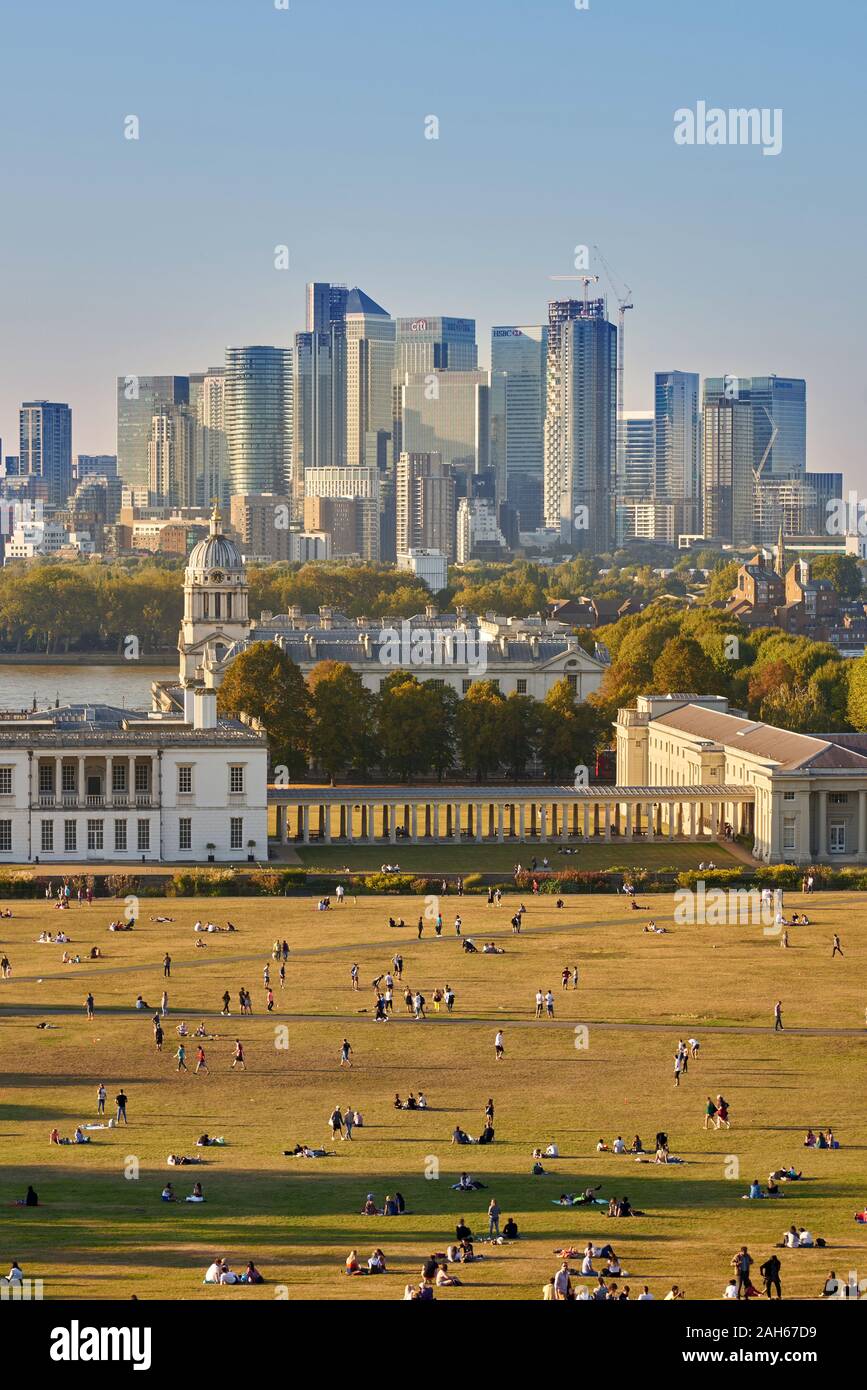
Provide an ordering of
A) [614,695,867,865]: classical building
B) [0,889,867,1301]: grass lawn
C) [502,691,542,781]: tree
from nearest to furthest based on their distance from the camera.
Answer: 1. [0,889,867,1301]: grass lawn
2. [614,695,867,865]: classical building
3. [502,691,542,781]: tree

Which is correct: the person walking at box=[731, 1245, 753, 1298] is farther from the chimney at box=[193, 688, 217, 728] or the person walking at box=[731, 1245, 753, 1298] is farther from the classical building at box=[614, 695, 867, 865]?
the chimney at box=[193, 688, 217, 728]

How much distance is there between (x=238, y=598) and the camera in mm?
138875

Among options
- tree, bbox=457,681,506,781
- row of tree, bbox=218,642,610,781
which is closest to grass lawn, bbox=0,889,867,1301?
row of tree, bbox=218,642,610,781

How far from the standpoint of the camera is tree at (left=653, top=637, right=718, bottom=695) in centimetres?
12125

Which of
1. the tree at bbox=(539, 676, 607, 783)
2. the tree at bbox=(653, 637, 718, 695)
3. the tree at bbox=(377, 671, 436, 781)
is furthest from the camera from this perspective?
the tree at bbox=(653, 637, 718, 695)

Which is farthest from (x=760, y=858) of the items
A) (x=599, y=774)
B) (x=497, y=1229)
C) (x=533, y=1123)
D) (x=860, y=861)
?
(x=497, y=1229)

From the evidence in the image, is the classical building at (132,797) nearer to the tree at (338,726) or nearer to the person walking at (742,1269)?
the tree at (338,726)

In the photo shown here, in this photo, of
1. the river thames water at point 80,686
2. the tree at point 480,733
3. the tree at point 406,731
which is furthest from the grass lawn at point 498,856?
the river thames water at point 80,686

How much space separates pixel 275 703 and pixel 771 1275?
242 ft

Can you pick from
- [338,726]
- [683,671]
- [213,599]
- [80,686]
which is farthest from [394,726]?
[80,686]

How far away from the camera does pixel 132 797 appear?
292 ft

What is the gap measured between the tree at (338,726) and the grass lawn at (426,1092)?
31546 mm

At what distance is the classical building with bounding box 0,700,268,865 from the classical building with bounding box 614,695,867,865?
58.0ft

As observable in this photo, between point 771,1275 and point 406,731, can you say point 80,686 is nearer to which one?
point 406,731
